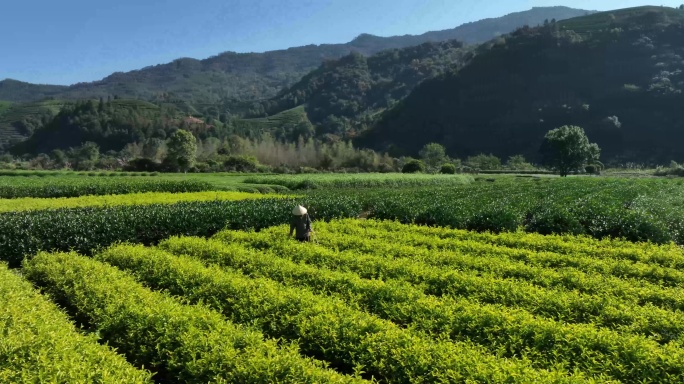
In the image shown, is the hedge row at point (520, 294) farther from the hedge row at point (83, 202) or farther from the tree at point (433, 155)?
the tree at point (433, 155)

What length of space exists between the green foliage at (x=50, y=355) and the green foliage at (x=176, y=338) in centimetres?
47

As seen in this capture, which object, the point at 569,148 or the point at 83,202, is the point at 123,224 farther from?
the point at 569,148

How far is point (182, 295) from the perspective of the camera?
27.1 feet

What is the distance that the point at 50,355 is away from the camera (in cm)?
523

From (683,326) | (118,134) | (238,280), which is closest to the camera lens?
(683,326)

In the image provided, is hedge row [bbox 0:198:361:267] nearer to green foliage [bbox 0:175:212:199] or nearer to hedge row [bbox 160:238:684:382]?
hedge row [bbox 160:238:684:382]

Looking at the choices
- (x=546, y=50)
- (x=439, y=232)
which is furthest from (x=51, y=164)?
(x=546, y=50)

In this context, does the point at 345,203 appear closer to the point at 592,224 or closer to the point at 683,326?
the point at 592,224

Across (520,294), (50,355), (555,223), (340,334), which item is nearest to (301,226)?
(520,294)

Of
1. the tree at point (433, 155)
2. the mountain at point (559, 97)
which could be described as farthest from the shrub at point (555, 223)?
the mountain at point (559, 97)

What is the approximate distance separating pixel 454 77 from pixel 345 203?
115850mm

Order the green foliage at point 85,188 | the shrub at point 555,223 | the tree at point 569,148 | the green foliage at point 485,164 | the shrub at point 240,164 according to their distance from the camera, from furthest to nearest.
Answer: the green foliage at point 485,164
the shrub at point 240,164
the tree at point 569,148
the green foliage at point 85,188
the shrub at point 555,223

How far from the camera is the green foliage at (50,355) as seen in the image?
4.76 meters

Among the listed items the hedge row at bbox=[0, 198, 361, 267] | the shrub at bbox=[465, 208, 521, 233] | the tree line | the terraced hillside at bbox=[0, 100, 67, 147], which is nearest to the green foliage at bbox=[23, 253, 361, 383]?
the hedge row at bbox=[0, 198, 361, 267]
